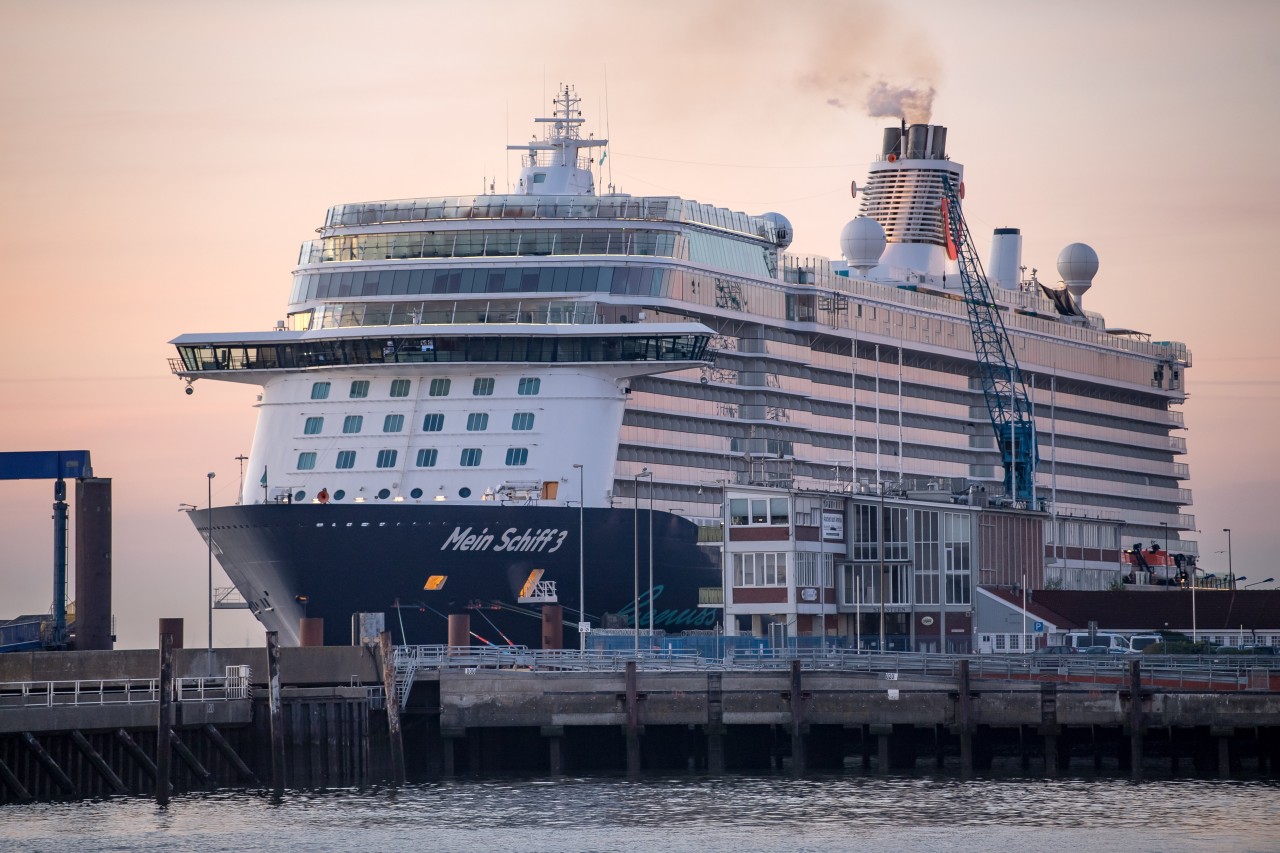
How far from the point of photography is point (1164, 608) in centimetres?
10088

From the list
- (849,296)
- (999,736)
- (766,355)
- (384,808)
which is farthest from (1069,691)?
(849,296)

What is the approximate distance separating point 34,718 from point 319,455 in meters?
32.8

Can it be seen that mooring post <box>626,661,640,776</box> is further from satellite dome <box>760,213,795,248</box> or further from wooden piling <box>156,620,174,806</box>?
satellite dome <box>760,213,795,248</box>

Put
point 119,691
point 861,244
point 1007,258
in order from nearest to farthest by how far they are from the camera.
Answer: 1. point 119,691
2. point 861,244
3. point 1007,258

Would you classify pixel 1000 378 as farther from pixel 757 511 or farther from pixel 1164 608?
pixel 757 511

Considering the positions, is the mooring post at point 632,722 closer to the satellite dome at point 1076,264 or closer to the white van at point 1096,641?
the white van at point 1096,641

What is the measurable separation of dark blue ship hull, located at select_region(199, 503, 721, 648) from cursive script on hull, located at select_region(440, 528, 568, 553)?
4 centimetres

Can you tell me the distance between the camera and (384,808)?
6525 centimetres

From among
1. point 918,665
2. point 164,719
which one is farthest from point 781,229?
point 164,719

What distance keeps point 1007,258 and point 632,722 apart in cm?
7369

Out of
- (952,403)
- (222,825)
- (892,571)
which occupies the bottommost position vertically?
(222,825)

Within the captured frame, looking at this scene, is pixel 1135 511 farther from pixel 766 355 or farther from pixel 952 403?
pixel 766 355

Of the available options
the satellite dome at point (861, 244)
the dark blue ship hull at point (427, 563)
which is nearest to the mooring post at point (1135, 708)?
the dark blue ship hull at point (427, 563)

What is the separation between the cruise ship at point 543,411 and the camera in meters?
89.8
